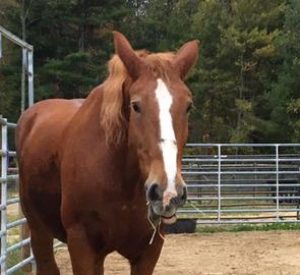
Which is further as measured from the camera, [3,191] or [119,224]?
[3,191]

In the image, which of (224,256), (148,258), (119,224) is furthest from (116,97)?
(224,256)

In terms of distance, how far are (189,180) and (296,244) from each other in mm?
4386

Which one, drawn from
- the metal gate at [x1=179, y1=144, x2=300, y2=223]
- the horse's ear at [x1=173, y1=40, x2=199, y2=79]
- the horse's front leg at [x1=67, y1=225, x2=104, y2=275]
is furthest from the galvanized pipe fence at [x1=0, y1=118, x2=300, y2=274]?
the horse's ear at [x1=173, y1=40, x2=199, y2=79]

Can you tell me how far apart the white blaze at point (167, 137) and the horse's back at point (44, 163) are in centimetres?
116

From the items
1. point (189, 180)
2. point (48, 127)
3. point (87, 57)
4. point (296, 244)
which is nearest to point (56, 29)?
point (87, 57)

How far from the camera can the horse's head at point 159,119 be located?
2.97m

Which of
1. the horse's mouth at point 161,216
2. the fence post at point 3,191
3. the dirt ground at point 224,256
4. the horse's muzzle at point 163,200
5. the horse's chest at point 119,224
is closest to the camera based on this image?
the horse's muzzle at point 163,200

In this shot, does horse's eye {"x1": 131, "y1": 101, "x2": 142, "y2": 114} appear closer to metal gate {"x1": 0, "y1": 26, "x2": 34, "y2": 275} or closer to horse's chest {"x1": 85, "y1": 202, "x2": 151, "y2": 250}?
horse's chest {"x1": 85, "y1": 202, "x2": 151, "y2": 250}

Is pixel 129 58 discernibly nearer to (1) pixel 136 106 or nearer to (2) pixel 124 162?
(1) pixel 136 106

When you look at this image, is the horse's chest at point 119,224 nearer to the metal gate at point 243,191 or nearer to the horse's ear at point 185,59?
the horse's ear at point 185,59

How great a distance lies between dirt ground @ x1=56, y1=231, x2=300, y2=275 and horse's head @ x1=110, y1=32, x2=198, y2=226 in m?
4.63

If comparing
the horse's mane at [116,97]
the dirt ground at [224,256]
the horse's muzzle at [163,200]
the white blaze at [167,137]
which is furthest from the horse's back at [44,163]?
the dirt ground at [224,256]

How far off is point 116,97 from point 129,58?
→ 234 mm

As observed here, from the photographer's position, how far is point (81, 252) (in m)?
3.71
